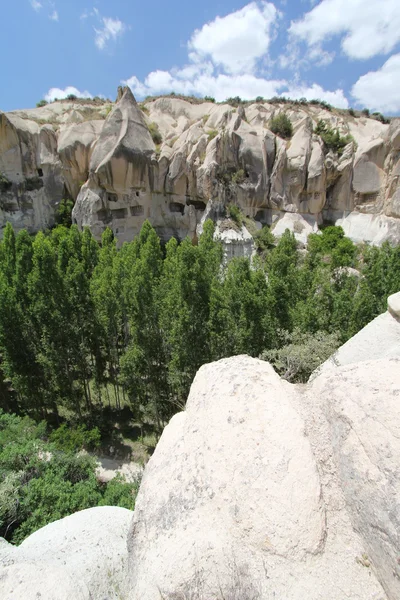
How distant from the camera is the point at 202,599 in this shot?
3035mm

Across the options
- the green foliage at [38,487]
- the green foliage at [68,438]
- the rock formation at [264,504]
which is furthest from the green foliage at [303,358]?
the green foliage at [68,438]

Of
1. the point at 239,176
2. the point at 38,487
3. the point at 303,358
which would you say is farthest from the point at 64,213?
the point at 303,358

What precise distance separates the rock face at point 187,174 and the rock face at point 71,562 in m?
25.5

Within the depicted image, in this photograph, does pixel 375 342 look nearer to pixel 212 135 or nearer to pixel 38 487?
pixel 38 487

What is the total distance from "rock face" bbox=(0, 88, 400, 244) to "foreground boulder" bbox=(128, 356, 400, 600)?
25.7 m

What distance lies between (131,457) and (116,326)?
609 centimetres

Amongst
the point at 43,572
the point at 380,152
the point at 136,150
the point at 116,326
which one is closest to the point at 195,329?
the point at 116,326

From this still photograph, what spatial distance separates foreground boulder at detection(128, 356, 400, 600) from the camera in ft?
9.73

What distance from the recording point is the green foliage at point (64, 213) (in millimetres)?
32781

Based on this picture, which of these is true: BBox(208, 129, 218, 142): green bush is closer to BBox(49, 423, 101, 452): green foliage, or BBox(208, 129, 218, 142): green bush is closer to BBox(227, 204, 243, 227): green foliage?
BBox(227, 204, 243, 227): green foliage

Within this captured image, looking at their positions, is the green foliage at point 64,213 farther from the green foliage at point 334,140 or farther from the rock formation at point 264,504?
the rock formation at point 264,504

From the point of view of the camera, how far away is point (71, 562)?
14.8ft

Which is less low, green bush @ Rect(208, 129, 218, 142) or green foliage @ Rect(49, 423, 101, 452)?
green bush @ Rect(208, 129, 218, 142)

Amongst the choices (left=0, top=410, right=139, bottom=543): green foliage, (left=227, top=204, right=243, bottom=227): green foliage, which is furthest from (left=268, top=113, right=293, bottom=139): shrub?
(left=0, top=410, right=139, bottom=543): green foliage
